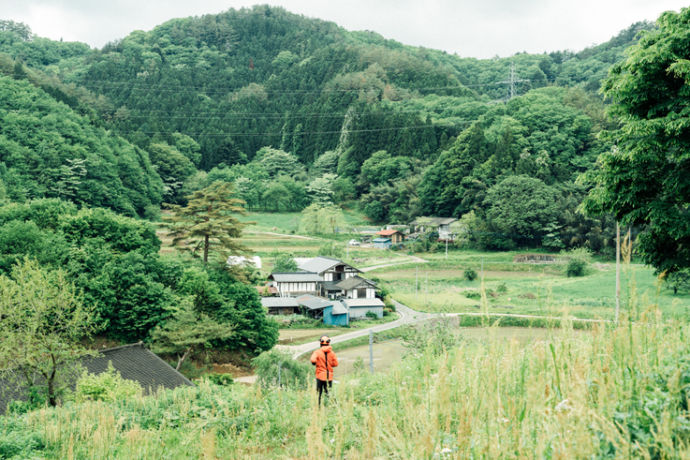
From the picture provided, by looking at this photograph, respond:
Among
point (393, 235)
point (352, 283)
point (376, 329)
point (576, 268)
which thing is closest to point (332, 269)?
point (352, 283)

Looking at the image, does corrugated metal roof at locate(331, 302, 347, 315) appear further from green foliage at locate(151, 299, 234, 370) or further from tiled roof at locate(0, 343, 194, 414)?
tiled roof at locate(0, 343, 194, 414)

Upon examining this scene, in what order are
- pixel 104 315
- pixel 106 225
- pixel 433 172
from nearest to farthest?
pixel 104 315, pixel 106 225, pixel 433 172

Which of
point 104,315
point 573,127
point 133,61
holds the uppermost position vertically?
point 133,61

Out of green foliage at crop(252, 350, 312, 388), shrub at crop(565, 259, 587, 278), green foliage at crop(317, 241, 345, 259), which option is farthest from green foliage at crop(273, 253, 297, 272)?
green foliage at crop(252, 350, 312, 388)

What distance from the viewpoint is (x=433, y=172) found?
60344 millimetres

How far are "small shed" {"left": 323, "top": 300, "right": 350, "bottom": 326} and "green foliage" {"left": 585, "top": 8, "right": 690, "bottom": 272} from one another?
23877 mm

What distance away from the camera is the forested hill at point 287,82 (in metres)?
81.5

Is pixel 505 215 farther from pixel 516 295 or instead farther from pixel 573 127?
pixel 573 127

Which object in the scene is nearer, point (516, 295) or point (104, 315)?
point (104, 315)

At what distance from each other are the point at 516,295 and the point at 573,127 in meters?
37.6

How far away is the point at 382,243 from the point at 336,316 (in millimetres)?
21880

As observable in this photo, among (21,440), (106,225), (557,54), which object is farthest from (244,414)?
(557,54)

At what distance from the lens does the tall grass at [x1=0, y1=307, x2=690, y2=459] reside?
2.00 meters

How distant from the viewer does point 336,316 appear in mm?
32750
